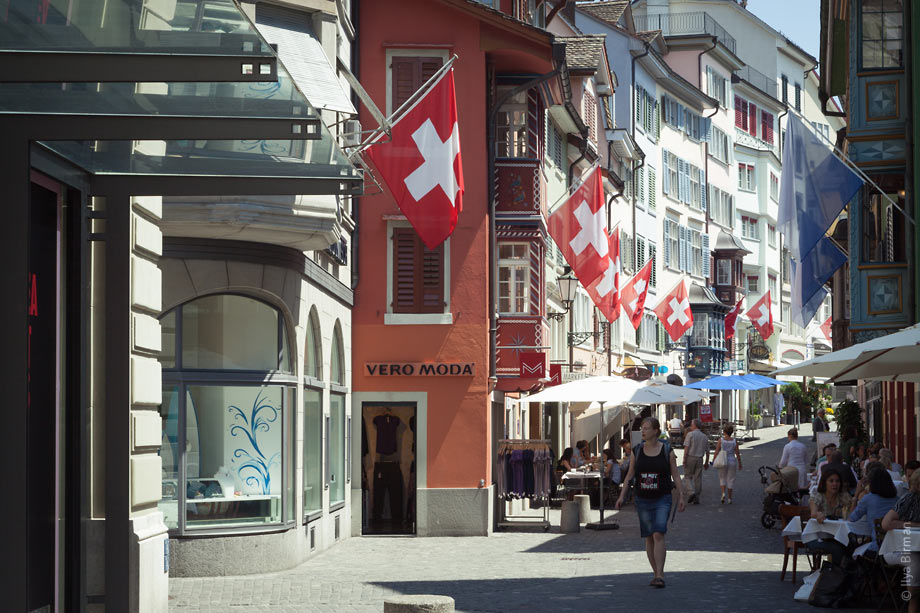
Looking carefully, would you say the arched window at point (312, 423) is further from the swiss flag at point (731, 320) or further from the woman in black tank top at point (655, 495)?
the swiss flag at point (731, 320)

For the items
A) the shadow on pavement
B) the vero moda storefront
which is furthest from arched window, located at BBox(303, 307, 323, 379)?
the shadow on pavement

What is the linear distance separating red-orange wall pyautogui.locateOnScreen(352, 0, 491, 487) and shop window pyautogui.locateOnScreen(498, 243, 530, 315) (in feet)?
6.23

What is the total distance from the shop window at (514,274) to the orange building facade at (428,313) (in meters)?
1.69

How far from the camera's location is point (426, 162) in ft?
59.4

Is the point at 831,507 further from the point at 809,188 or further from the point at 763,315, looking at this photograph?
the point at 763,315

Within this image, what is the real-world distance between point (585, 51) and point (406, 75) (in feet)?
60.9

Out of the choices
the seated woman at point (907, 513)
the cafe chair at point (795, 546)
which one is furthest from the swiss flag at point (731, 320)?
the seated woman at point (907, 513)

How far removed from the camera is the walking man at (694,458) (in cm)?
3139

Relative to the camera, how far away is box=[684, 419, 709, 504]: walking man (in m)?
31.4

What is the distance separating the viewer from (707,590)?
1551cm

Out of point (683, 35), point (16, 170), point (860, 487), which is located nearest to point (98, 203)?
point (16, 170)

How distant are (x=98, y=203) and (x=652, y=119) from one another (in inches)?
1983

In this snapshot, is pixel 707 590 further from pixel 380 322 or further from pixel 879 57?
pixel 879 57

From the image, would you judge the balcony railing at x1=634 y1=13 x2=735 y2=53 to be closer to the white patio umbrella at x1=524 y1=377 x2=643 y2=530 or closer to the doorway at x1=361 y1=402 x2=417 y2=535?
the white patio umbrella at x1=524 y1=377 x2=643 y2=530
